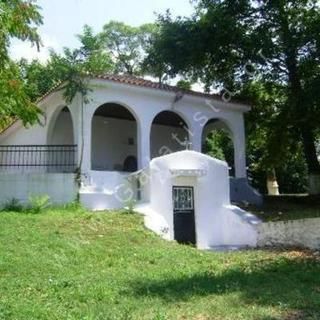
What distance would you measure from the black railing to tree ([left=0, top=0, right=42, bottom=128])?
4774 millimetres

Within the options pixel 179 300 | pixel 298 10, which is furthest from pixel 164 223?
pixel 298 10

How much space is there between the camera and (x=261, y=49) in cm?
1834

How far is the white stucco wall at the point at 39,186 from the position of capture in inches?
579

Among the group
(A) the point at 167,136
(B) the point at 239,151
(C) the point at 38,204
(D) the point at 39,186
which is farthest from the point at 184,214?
(A) the point at 167,136

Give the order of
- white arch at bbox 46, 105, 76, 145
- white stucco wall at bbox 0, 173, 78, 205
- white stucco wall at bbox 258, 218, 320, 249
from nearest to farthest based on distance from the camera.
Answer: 1. white stucco wall at bbox 258, 218, 320, 249
2. white stucco wall at bbox 0, 173, 78, 205
3. white arch at bbox 46, 105, 76, 145

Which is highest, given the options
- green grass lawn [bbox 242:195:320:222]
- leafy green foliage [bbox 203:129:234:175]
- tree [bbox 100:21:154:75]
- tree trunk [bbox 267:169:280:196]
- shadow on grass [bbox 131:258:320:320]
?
tree [bbox 100:21:154:75]

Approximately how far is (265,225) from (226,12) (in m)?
9.25

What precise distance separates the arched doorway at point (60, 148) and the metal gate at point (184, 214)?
3.39 metres

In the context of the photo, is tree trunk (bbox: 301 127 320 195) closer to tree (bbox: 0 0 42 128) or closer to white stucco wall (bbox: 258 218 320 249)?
white stucco wall (bbox: 258 218 320 249)

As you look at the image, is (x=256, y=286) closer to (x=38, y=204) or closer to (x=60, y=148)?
(x=38, y=204)

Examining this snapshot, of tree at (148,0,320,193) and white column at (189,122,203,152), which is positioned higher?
tree at (148,0,320,193)

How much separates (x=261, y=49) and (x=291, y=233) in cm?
781

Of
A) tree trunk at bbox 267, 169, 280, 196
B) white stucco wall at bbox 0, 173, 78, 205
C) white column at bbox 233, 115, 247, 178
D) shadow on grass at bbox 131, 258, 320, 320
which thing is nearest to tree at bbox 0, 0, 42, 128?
white stucco wall at bbox 0, 173, 78, 205

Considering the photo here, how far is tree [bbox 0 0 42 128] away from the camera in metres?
10.0
